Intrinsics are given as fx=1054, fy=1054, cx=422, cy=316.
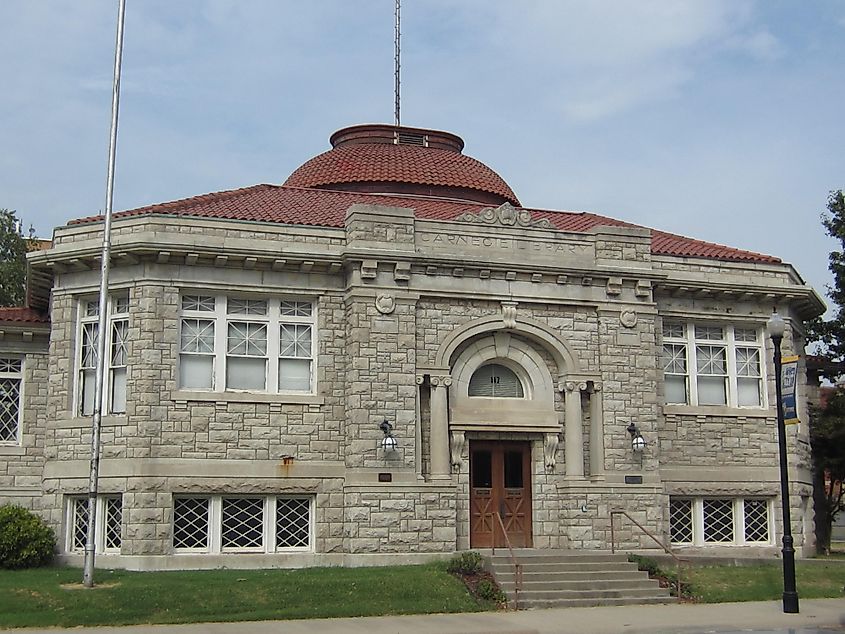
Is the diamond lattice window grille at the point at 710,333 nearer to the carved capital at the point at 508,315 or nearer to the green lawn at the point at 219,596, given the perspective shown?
the carved capital at the point at 508,315

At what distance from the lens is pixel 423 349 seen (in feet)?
72.7

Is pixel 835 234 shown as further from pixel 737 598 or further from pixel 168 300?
pixel 168 300

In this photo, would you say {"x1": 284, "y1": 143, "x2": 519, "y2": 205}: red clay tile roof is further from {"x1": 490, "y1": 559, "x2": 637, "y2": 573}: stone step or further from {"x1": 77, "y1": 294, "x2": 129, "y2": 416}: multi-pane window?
Answer: {"x1": 490, "y1": 559, "x2": 637, "y2": 573}: stone step

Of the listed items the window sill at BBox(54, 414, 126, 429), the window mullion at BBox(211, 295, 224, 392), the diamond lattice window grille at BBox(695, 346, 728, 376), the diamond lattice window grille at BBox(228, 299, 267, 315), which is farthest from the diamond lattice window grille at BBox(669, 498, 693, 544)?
the window sill at BBox(54, 414, 126, 429)

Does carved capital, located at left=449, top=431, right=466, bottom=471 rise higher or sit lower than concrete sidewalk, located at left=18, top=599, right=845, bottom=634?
higher

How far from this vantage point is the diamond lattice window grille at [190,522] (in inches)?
815

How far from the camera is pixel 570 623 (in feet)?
54.1

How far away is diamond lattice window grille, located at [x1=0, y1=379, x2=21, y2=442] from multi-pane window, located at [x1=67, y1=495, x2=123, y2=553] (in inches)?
144

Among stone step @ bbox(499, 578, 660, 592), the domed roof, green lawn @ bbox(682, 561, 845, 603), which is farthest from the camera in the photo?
the domed roof

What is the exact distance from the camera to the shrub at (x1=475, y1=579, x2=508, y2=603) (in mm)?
18297

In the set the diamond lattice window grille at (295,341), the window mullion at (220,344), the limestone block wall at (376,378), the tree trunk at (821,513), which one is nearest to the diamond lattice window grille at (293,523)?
the limestone block wall at (376,378)

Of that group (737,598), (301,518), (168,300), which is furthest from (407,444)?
(737,598)

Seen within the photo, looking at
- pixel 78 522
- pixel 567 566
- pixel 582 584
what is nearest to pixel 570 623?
pixel 582 584

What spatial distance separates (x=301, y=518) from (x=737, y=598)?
8.64m
